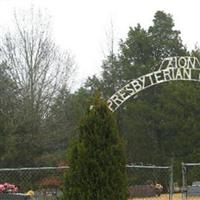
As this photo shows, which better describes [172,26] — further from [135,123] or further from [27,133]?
[27,133]

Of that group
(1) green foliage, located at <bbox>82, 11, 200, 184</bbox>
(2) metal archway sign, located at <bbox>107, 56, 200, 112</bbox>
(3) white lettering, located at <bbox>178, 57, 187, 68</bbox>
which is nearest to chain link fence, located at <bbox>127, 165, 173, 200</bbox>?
(2) metal archway sign, located at <bbox>107, 56, 200, 112</bbox>

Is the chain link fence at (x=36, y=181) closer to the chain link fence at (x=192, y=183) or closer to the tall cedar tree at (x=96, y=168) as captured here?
the chain link fence at (x=192, y=183)

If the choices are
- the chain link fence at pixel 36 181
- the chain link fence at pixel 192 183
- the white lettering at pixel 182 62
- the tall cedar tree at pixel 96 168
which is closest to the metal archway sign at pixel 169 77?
the white lettering at pixel 182 62

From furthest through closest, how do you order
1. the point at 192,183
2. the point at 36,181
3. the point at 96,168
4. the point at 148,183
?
Answer: the point at 148,183
the point at 192,183
the point at 36,181
the point at 96,168

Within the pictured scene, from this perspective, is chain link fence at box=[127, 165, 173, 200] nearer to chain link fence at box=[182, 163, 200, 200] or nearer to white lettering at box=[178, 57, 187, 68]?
chain link fence at box=[182, 163, 200, 200]

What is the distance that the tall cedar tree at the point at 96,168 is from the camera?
7754mm

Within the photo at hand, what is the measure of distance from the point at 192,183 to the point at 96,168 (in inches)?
736

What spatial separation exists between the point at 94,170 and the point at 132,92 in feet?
42.7

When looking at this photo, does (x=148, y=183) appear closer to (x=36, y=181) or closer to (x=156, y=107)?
(x=36, y=181)

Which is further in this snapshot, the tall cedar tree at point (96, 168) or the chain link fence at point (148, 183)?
the chain link fence at point (148, 183)

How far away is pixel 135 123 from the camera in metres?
37.2

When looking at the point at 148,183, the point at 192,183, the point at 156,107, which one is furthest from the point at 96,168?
the point at 156,107

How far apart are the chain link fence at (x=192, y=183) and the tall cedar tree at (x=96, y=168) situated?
4.06 meters

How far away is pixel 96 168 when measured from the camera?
7.75m
